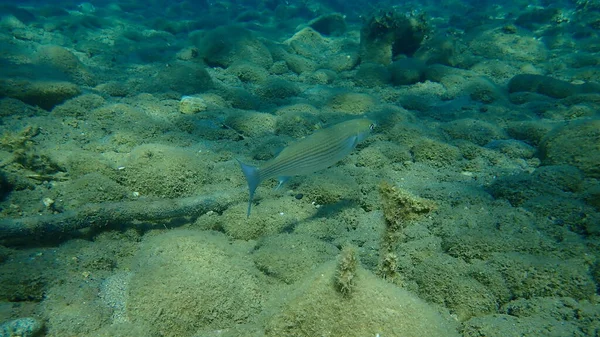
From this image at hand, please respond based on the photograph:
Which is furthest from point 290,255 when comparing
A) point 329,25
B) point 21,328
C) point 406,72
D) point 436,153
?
point 329,25

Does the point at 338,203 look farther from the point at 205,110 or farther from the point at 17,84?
the point at 17,84

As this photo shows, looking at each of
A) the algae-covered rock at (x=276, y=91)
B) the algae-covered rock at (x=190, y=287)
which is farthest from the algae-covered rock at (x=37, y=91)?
the algae-covered rock at (x=190, y=287)

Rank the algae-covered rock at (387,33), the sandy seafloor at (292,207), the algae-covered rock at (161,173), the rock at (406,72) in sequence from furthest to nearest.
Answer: the algae-covered rock at (387,33), the rock at (406,72), the algae-covered rock at (161,173), the sandy seafloor at (292,207)

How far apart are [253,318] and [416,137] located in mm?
3977

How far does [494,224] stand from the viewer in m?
3.24

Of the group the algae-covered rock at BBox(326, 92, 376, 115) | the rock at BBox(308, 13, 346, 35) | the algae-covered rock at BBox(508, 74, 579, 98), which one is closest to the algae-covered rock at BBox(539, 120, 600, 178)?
the algae-covered rock at BBox(508, 74, 579, 98)

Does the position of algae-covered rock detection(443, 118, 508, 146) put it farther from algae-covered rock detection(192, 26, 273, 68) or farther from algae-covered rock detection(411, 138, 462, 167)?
algae-covered rock detection(192, 26, 273, 68)

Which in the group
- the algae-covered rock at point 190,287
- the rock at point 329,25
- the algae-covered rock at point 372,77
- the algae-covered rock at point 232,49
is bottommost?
the algae-covered rock at point 190,287

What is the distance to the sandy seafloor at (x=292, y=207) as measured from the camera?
2287mm

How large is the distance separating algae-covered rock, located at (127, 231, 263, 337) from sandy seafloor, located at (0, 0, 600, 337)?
15 mm

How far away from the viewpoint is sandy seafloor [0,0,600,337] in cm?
229

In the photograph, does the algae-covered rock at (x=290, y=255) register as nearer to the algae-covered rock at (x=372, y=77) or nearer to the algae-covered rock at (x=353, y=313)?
the algae-covered rock at (x=353, y=313)

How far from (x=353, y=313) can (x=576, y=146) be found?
14.8ft

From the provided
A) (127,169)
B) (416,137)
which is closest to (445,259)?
(416,137)
